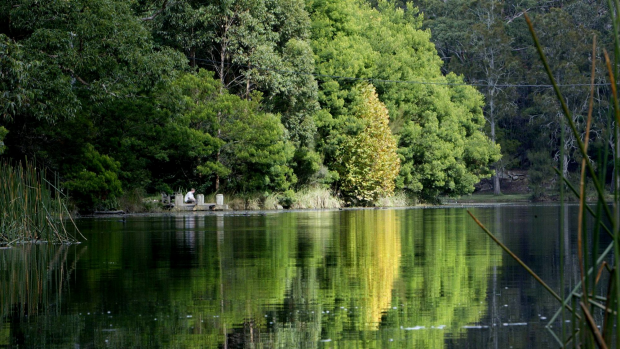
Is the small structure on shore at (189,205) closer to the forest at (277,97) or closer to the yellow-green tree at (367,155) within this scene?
the forest at (277,97)

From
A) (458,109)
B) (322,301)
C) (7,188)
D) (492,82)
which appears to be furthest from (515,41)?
(322,301)

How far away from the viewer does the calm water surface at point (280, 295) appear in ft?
20.3

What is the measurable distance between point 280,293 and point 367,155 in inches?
1482

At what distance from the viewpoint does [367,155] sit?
46.2m

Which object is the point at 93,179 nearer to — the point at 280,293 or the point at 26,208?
the point at 26,208

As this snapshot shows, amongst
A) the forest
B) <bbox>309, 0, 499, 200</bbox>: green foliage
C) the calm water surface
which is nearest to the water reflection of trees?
the calm water surface

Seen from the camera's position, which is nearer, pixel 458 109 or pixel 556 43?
pixel 458 109

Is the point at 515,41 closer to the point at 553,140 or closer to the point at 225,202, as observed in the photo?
the point at 553,140

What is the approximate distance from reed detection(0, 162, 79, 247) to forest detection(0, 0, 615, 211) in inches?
63.7

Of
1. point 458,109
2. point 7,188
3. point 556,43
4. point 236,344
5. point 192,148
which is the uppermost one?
point 556,43

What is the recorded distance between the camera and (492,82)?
66.8 metres

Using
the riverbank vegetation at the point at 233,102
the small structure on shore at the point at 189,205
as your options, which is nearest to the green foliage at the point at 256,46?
the riverbank vegetation at the point at 233,102

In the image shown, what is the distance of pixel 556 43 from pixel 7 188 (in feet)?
178

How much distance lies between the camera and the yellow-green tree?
4600cm
